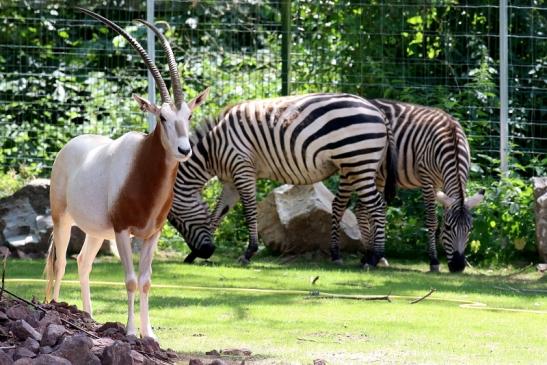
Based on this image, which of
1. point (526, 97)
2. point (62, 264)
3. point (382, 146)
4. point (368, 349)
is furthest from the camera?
point (526, 97)

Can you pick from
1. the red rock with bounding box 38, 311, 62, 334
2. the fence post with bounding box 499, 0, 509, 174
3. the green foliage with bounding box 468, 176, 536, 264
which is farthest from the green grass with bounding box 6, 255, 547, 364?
the fence post with bounding box 499, 0, 509, 174

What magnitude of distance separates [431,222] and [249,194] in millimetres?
2121

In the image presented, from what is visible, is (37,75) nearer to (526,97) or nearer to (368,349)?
(526,97)

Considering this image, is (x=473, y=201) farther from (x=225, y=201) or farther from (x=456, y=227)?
(x=225, y=201)

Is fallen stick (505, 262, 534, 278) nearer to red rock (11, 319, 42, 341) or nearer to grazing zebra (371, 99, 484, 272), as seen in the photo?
grazing zebra (371, 99, 484, 272)

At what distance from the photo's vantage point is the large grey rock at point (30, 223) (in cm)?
1298

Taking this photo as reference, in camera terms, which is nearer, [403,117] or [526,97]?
[403,117]

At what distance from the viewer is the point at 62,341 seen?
602cm

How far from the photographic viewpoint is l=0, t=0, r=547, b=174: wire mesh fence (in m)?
14.9

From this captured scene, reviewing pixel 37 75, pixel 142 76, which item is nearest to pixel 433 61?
pixel 142 76

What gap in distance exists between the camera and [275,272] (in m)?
12.1

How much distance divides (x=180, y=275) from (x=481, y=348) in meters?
4.66

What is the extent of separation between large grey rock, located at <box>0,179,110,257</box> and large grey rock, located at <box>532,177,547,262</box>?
15.9 feet

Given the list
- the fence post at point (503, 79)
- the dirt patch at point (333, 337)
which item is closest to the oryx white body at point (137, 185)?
the dirt patch at point (333, 337)
